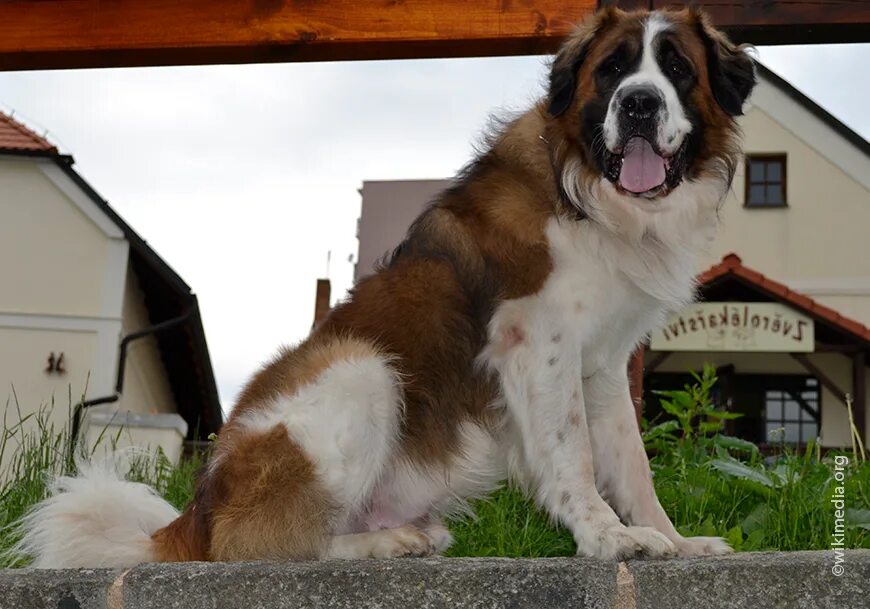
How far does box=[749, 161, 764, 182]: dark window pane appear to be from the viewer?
20.5 meters

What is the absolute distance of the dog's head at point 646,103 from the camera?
11.3 ft

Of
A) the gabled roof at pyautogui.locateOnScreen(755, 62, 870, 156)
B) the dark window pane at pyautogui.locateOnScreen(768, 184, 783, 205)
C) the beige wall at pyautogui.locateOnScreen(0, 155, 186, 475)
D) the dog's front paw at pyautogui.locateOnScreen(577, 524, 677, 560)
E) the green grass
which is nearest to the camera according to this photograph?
the dog's front paw at pyautogui.locateOnScreen(577, 524, 677, 560)

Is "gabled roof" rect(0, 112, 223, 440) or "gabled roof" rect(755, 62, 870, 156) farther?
"gabled roof" rect(755, 62, 870, 156)

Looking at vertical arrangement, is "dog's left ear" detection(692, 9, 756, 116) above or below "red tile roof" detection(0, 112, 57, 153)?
below

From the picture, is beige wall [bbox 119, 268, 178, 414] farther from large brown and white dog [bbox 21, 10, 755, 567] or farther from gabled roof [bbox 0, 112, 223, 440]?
large brown and white dog [bbox 21, 10, 755, 567]

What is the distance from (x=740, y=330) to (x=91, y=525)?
49.8 ft

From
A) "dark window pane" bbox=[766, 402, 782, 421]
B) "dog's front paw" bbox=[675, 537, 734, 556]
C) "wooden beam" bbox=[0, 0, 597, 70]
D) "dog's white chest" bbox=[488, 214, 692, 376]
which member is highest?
"wooden beam" bbox=[0, 0, 597, 70]

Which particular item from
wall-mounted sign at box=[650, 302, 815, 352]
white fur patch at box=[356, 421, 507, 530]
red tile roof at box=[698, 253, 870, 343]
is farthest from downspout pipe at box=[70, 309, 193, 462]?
white fur patch at box=[356, 421, 507, 530]

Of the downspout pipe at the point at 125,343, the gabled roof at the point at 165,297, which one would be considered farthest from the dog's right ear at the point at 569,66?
the gabled roof at the point at 165,297

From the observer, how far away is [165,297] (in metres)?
19.5

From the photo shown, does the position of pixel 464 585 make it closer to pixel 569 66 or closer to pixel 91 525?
pixel 91 525

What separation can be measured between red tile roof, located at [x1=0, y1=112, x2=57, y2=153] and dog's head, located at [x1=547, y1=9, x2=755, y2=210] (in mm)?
16714

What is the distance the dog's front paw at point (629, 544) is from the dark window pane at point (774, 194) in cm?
1778

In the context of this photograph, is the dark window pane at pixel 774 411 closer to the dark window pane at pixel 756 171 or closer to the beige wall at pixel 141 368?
the dark window pane at pixel 756 171
